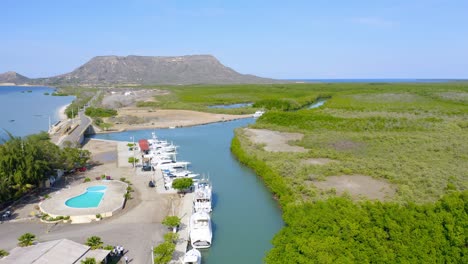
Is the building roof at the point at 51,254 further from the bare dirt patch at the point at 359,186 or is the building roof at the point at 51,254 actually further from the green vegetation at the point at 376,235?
the bare dirt patch at the point at 359,186

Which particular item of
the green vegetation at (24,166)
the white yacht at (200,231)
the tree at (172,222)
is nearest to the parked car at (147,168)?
the green vegetation at (24,166)

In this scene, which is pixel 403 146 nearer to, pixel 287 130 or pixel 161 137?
pixel 287 130

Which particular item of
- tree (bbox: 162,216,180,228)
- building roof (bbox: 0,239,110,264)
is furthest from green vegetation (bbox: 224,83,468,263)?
building roof (bbox: 0,239,110,264)

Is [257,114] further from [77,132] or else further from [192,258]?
[192,258]

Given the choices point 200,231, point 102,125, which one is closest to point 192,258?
point 200,231

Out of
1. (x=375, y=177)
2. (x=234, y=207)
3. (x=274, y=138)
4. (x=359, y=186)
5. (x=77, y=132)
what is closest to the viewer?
(x=234, y=207)
